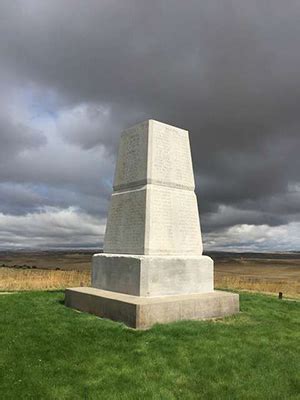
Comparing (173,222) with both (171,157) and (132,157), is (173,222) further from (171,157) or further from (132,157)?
(132,157)

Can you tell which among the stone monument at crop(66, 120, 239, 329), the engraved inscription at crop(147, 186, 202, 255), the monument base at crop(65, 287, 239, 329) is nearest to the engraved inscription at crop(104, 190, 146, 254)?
the stone monument at crop(66, 120, 239, 329)

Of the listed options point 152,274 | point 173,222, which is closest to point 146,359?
point 152,274

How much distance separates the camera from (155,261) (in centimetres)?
851

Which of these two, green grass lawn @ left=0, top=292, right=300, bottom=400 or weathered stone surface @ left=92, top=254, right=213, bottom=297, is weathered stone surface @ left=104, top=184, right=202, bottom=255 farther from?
green grass lawn @ left=0, top=292, right=300, bottom=400

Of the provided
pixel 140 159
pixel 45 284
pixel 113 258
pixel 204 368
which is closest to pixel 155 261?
Result: pixel 113 258

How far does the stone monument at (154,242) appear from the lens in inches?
329

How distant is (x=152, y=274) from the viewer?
8.45 meters

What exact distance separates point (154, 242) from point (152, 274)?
2.44ft

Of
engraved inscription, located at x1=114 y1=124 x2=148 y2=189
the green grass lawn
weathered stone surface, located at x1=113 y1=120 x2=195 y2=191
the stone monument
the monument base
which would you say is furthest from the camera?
engraved inscription, located at x1=114 y1=124 x2=148 y2=189

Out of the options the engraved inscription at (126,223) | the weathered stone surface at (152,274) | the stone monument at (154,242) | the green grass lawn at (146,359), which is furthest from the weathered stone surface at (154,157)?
the green grass lawn at (146,359)

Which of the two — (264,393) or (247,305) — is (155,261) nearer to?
(247,305)

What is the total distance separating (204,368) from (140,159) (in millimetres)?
5296

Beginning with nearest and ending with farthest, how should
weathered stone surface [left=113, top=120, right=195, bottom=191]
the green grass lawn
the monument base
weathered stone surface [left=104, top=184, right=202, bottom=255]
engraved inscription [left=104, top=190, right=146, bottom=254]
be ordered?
1. the green grass lawn
2. the monument base
3. weathered stone surface [left=104, top=184, right=202, bottom=255]
4. engraved inscription [left=104, top=190, right=146, bottom=254]
5. weathered stone surface [left=113, top=120, right=195, bottom=191]

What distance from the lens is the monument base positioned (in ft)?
24.3
